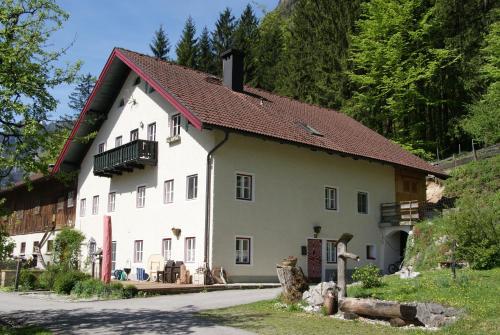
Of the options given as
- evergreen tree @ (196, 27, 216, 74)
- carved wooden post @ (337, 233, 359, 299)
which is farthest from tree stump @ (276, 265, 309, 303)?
evergreen tree @ (196, 27, 216, 74)

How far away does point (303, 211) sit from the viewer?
77.5ft

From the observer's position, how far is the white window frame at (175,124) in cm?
2338

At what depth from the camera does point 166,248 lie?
22922mm

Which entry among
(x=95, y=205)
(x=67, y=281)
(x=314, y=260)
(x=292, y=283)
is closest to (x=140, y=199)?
(x=95, y=205)

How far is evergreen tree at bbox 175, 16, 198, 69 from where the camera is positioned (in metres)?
54.5

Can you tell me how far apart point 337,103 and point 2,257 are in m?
33.9

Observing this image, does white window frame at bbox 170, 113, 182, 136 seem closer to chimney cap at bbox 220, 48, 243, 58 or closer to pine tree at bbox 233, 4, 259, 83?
chimney cap at bbox 220, 48, 243, 58

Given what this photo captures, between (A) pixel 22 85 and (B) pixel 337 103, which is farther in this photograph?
(B) pixel 337 103

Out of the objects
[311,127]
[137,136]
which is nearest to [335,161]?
[311,127]

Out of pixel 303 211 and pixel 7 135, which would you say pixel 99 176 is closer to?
pixel 303 211

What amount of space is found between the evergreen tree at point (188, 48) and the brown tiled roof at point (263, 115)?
2657cm

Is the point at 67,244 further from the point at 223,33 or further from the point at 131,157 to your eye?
the point at 223,33

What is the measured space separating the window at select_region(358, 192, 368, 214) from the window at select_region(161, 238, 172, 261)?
9.12 m

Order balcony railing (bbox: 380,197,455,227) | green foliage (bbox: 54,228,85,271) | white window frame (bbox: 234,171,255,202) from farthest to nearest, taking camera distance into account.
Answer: green foliage (bbox: 54,228,85,271), balcony railing (bbox: 380,197,455,227), white window frame (bbox: 234,171,255,202)
